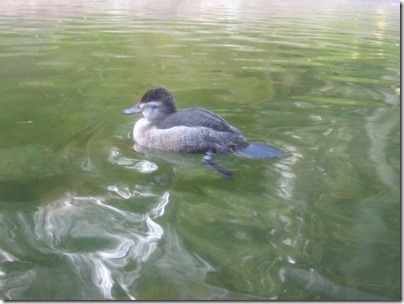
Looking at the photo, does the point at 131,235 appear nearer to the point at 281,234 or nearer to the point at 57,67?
the point at 281,234

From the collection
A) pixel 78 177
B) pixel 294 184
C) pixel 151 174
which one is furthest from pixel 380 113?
pixel 78 177

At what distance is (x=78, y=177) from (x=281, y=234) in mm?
1928

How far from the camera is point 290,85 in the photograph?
926 centimetres

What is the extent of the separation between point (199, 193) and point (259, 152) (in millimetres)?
999

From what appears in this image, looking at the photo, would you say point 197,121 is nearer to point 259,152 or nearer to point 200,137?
point 200,137

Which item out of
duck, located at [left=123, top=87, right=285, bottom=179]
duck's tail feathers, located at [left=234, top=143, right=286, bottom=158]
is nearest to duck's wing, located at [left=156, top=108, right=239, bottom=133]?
duck, located at [left=123, top=87, right=285, bottom=179]

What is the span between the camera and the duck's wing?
18.8 feet

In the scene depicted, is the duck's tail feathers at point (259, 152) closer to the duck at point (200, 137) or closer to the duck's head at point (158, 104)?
the duck at point (200, 137)

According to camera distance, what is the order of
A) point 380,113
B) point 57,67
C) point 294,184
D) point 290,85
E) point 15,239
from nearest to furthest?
point 15,239, point 294,184, point 380,113, point 290,85, point 57,67

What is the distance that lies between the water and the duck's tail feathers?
0.08 m

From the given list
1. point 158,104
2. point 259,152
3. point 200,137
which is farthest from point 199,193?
point 158,104

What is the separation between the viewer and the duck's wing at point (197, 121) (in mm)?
5745

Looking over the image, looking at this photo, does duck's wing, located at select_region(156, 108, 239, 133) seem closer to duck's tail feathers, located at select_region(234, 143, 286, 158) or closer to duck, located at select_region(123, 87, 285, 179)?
duck, located at select_region(123, 87, 285, 179)

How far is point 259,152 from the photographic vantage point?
569cm
